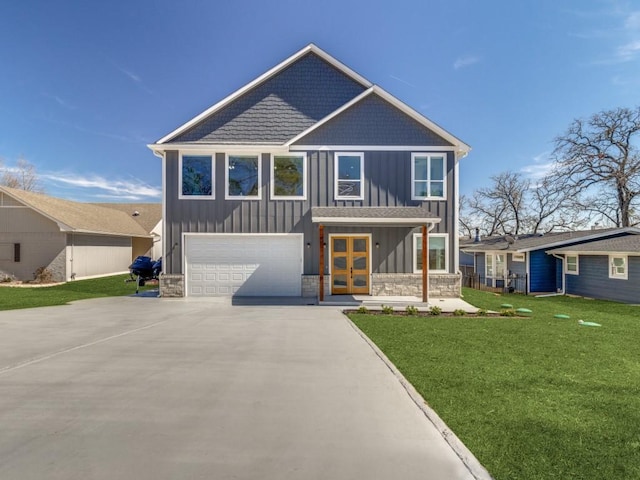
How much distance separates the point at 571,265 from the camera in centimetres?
1711

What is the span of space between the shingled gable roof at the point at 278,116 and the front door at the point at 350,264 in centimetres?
442

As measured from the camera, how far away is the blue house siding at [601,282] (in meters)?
13.9

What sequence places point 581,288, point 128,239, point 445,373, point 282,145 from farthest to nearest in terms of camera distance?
point 128,239 → point 581,288 → point 282,145 → point 445,373

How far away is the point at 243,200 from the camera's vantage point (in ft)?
43.1

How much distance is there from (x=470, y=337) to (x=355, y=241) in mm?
6724

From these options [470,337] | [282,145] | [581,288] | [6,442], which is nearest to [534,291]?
[581,288]

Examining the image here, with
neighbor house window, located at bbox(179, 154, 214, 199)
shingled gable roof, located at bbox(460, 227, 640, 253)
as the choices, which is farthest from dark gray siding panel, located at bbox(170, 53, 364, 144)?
shingled gable roof, located at bbox(460, 227, 640, 253)

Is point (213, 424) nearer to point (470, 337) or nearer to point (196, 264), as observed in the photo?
point (470, 337)

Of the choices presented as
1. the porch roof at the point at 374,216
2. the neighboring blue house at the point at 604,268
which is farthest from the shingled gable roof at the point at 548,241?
the porch roof at the point at 374,216

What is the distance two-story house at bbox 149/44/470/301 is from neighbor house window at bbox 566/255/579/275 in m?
8.26

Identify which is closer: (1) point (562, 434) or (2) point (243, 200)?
(1) point (562, 434)

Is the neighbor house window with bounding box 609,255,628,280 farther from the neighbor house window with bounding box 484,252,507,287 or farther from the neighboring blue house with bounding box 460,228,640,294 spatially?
the neighbor house window with bounding box 484,252,507,287

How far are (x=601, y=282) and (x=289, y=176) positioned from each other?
15.3 metres

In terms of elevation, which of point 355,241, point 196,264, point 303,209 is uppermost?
point 303,209
